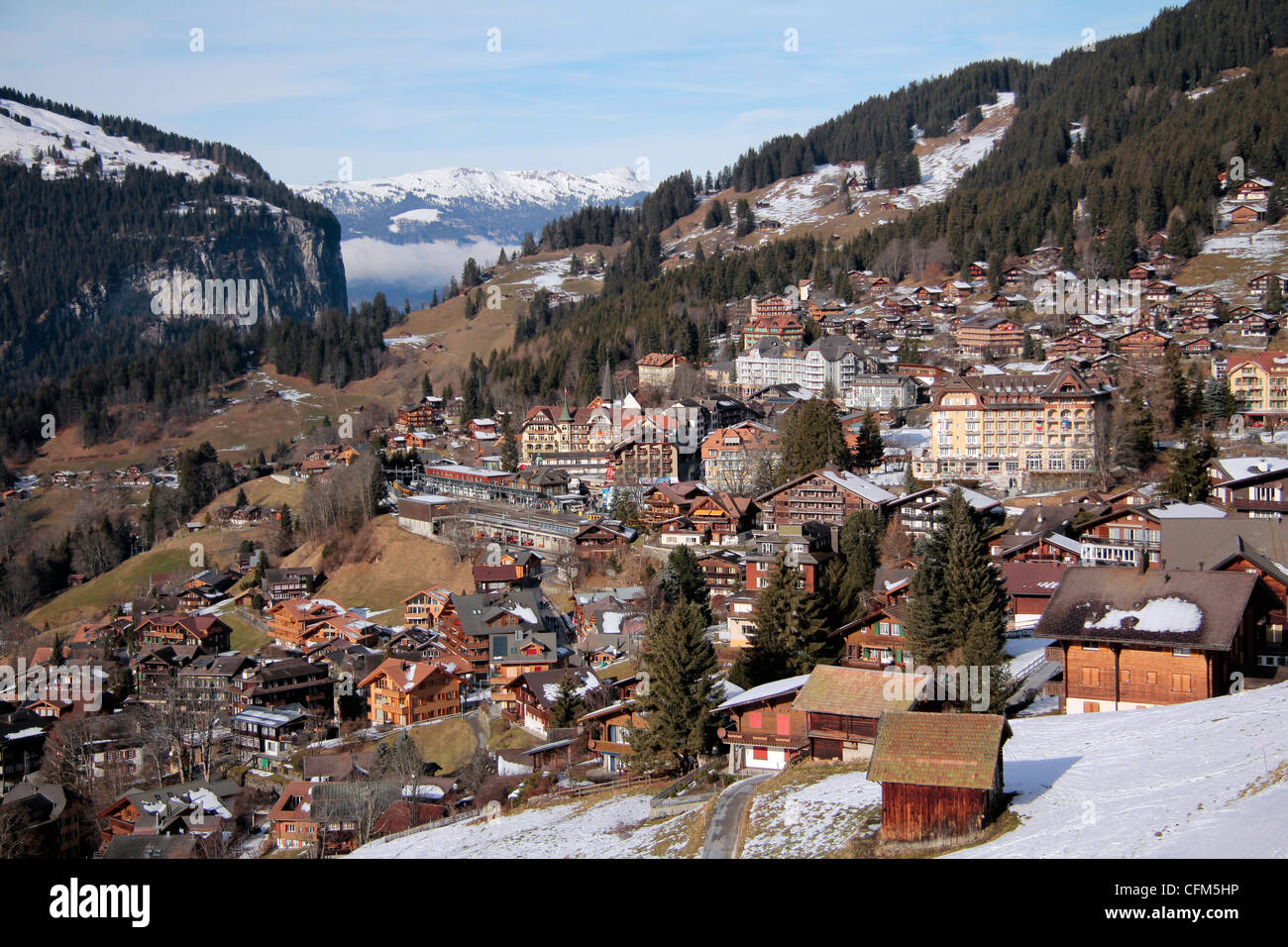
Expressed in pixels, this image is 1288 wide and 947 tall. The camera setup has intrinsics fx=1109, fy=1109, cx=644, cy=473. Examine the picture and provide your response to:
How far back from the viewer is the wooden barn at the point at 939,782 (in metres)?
17.4

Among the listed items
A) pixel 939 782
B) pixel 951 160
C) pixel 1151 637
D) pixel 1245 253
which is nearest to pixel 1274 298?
pixel 1245 253

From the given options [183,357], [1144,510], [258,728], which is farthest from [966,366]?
[183,357]

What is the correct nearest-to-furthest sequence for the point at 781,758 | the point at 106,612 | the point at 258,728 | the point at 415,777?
1. the point at 781,758
2. the point at 415,777
3. the point at 258,728
4. the point at 106,612

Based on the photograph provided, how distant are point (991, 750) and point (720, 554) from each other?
3863 centimetres

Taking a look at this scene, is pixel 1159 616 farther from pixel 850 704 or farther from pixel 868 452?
pixel 868 452

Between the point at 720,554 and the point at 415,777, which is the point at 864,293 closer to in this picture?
the point at 720,554

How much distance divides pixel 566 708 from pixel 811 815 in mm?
21749

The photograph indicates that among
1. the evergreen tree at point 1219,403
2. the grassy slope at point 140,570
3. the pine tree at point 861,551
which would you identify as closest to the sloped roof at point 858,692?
the pine tree at point 861,551

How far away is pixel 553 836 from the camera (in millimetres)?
25078

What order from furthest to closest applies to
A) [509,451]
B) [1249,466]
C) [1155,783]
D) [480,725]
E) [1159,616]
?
[509,451] → [480,725] → [1249,466] → [1159,616] → [1155,783]

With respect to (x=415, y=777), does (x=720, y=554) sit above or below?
above

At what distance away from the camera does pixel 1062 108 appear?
151 metres

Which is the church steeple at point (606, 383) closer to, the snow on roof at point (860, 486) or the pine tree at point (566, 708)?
the snow on roof at point (860, 486)

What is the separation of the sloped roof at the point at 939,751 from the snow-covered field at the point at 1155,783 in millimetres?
1069
